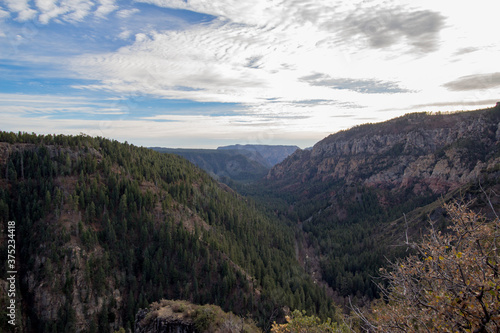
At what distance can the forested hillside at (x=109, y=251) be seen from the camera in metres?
61.3

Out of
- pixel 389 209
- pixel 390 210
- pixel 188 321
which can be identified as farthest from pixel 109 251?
pixel 389 209

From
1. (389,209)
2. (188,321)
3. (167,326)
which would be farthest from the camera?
(389,209)

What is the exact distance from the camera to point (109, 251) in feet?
234

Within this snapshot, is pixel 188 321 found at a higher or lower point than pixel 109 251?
higher

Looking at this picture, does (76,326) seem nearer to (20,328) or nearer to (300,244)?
(20,328)

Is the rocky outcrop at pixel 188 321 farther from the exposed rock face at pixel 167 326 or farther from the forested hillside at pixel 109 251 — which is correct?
the forested hillside at pixel 109 251

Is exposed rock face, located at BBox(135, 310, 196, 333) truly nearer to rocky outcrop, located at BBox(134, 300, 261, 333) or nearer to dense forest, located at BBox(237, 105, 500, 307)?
rocky outcrop, located at BBox(134, 300, 261, 333)

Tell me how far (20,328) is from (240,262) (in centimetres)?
5628

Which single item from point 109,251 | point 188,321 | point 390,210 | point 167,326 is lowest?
point 390,210

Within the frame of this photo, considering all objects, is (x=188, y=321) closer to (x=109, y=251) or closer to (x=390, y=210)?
(x=109, y=251)

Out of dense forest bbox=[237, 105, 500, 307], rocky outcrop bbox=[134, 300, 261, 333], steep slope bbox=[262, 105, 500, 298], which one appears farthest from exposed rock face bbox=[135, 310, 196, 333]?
steep slope bbox=[262, 105, 500, 298]

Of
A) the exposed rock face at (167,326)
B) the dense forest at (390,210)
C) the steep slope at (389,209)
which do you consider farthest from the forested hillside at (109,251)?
the steep slope at (389,209)

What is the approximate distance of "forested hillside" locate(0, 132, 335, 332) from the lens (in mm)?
61312

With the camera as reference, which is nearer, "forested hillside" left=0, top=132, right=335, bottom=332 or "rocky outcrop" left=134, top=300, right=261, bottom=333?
"rocky outcrop" left=134, top=300, right=261, bottom=333
